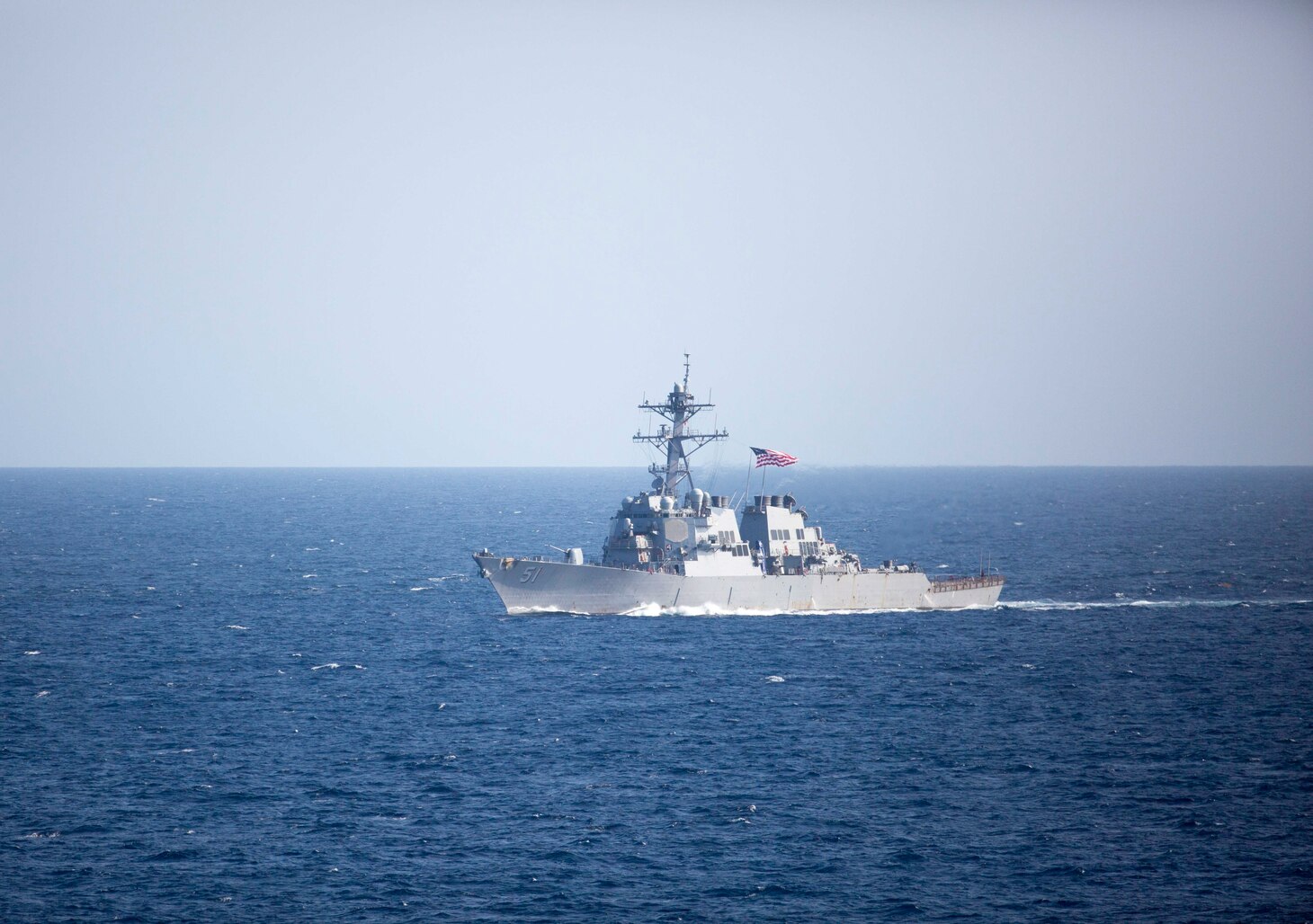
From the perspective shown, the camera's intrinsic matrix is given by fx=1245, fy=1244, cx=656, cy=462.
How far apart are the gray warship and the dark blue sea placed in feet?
5.18

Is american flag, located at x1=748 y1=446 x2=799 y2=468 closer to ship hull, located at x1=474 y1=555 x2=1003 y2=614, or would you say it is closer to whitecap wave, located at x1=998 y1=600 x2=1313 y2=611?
ship hull, located at x1=474 y1=555 x2=1003 y2=614

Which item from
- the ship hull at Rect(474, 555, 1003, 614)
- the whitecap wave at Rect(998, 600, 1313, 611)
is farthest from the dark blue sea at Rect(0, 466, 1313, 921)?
the ship hull at Rect(474, 555, 1003, 614)

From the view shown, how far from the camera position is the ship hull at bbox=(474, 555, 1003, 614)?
74.1m

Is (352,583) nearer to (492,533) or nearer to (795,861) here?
(492,533)

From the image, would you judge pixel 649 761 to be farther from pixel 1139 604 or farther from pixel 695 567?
pixel 1139 604

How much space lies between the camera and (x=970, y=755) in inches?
1874

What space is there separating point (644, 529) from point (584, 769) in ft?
100

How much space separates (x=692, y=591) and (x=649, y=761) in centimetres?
2958

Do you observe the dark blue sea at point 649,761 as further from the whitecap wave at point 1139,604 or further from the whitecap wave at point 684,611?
the whitecap wave at point 684,611

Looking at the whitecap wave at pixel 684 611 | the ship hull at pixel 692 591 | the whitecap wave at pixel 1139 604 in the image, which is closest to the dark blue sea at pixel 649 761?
the whitecap wave at pixel 1139 604

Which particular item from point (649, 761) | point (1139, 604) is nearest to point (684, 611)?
point (649, 761)

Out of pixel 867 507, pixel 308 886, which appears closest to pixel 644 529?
pixel 308 886

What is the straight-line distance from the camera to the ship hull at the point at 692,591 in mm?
74062

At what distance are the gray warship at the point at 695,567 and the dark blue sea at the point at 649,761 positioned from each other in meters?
1.58
